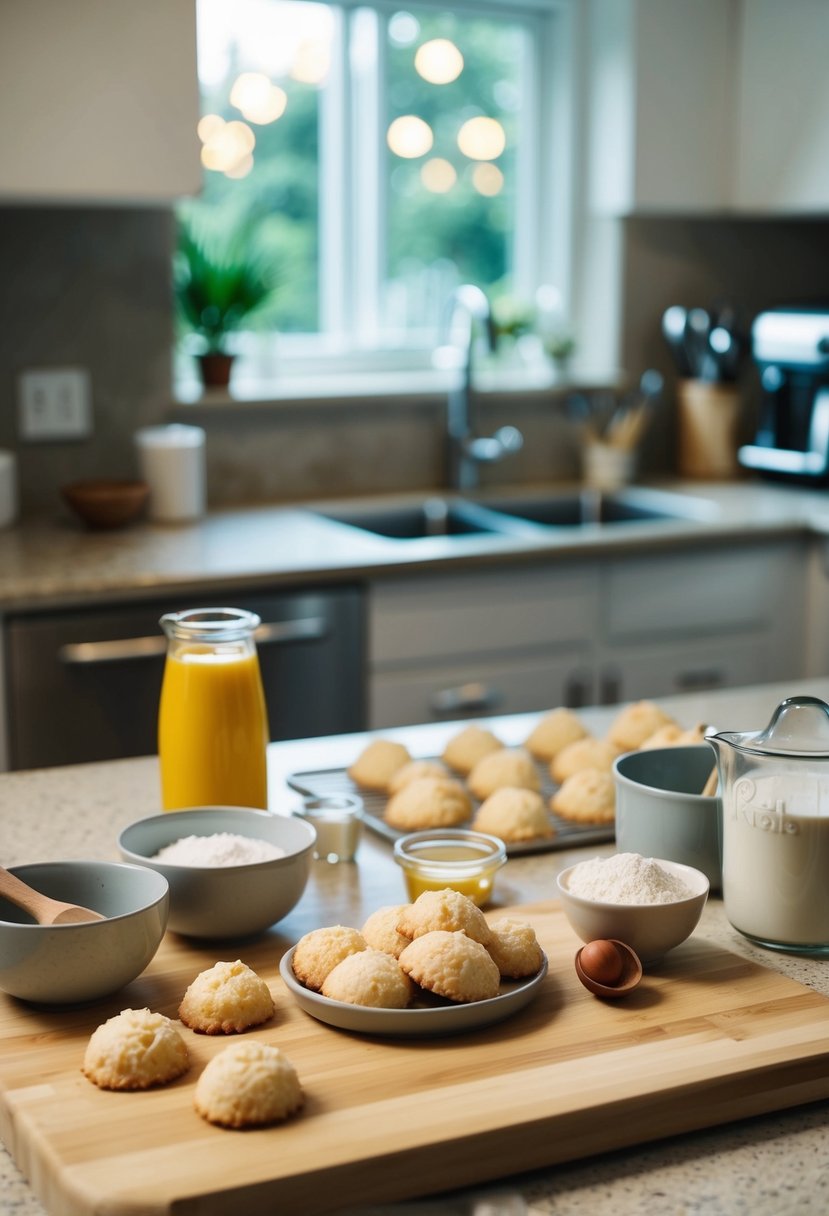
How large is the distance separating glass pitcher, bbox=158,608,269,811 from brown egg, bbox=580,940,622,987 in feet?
1.33

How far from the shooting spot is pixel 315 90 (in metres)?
3.45

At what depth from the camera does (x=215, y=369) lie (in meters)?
3.21

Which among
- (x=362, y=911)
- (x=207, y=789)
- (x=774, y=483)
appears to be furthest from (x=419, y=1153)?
(x=774, y=483)

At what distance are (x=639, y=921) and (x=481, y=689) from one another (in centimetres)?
176

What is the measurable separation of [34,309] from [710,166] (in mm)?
1653

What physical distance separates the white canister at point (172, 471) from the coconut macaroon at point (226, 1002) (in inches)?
82.7

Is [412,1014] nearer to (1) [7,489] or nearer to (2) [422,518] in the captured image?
(1) [7,489]

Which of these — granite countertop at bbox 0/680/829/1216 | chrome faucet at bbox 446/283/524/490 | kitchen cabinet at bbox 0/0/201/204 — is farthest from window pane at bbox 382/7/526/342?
granite countertop at bbox 0/680/829/1216

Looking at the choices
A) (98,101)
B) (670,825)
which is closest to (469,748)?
Result: (670,825)

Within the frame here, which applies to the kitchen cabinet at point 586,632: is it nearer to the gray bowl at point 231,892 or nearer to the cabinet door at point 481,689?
the cabinet door at point 481,689

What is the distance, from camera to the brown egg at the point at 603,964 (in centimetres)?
100

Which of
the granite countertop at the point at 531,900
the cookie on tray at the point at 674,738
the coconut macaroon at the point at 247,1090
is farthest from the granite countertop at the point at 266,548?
the coconut macaroon at the point at 247,1090

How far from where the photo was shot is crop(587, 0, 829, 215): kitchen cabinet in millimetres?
3389

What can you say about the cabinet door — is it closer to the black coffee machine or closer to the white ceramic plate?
the black coffee machine
